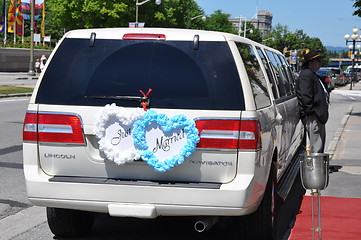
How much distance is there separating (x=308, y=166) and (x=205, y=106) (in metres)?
1.04

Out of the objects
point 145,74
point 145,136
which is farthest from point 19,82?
point 145,136

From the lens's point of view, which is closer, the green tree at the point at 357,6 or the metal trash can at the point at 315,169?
the metal trash can at the point at 315,169

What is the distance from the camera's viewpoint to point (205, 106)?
4.70 metres

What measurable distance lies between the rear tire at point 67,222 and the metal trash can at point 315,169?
209cm

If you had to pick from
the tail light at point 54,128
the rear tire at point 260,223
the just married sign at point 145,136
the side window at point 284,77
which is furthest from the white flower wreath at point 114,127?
the side window at point 284,77

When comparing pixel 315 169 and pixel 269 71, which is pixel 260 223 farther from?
pixel 269 71

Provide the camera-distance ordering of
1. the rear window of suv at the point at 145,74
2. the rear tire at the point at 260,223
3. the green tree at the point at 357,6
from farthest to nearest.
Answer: the green tree at the point at 357,6
the rear tire at the point at 260,223
the rear window of suv at the point at 145,74

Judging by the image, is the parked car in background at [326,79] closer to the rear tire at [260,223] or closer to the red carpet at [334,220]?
the red carpet at [334,220]

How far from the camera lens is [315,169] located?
5.01 metres

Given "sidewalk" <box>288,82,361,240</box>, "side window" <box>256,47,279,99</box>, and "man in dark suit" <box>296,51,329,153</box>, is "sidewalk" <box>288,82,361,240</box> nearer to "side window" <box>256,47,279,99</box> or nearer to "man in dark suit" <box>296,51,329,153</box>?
"man in dark suit" <box>296,51,329,153</box>

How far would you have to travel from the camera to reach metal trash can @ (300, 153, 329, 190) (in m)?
4.98

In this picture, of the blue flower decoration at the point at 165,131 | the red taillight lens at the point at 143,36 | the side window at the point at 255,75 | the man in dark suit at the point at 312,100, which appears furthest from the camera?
the man in dark suit at the point at 312,100

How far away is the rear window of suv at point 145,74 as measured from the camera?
475cm

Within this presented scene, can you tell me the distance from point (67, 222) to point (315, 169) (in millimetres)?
2252
